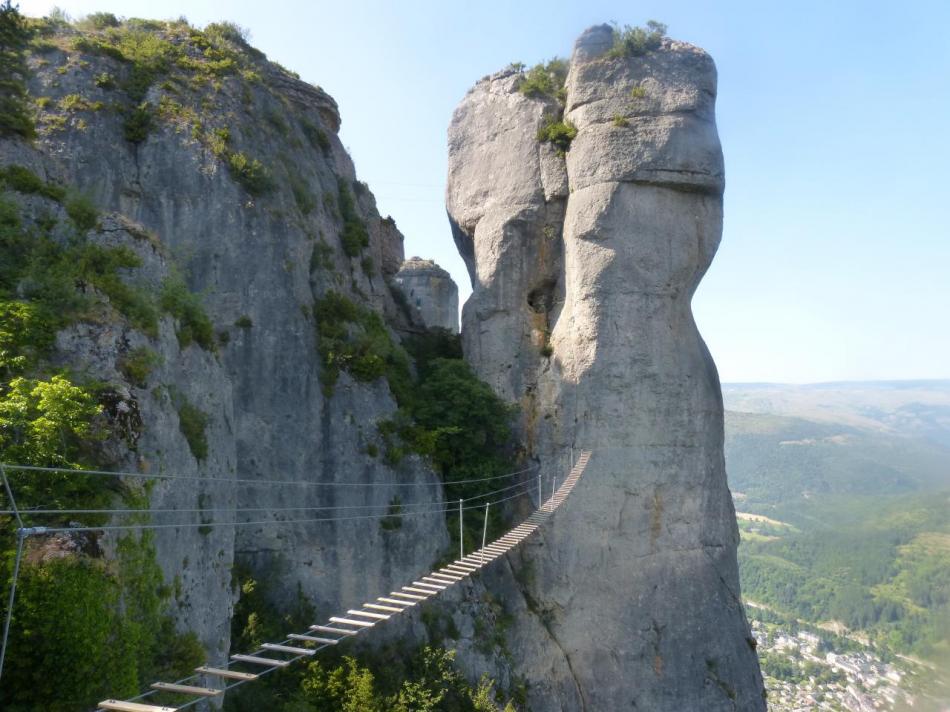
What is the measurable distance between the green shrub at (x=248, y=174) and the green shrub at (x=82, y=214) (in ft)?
24.8

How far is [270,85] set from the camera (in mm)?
25062

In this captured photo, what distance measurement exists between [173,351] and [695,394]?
16054 mm

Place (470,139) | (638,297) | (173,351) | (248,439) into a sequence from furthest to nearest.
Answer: (470,139) → (638,297) → (248,439) → (173,351)

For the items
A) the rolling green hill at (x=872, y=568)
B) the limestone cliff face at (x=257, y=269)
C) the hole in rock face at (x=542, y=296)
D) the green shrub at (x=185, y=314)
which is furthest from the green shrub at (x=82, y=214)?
the rolling green hill at (x=872, y=568)

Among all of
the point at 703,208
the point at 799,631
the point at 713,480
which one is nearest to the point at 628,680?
the point at 713,480

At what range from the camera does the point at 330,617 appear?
1677cm

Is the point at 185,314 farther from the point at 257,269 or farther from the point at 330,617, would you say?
the point at 330,617

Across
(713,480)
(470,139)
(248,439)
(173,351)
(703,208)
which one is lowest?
(713,480)

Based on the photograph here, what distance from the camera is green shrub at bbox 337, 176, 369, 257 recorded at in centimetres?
2400

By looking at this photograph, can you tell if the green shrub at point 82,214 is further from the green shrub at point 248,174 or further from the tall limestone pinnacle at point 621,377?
the tall limestone pinnacle at point 621,377

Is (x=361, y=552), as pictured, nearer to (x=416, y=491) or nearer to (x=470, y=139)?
(x=416, y=491)

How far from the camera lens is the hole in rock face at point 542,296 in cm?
2542

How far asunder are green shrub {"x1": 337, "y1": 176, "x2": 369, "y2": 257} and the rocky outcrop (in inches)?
542

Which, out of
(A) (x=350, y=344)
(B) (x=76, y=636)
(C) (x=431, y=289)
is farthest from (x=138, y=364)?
(C) (x=431, y=289)
